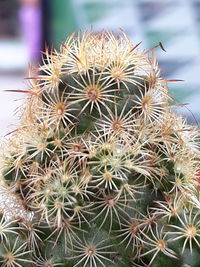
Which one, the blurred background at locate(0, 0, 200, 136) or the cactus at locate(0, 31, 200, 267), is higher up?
the cactus at locate(0, 31, 200, 267)

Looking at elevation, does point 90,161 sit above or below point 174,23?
above

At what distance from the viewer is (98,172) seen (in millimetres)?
1605

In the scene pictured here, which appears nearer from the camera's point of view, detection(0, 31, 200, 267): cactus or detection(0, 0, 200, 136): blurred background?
detection(0, 31, 200, 267): cactus

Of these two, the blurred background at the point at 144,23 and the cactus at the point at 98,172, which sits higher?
the cactus at the point at 98,172

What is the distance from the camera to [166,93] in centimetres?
176

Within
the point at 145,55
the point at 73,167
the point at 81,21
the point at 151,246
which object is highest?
the point at 145,55

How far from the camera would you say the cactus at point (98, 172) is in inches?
63.2

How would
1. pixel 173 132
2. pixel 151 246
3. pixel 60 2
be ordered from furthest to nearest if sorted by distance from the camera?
pixel 60 2 → pixel 173 132 → pixel 151 246

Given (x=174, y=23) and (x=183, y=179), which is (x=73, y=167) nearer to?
(x=183, y=179)

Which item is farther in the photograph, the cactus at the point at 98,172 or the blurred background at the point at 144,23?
the blurred background at the point at 144,23

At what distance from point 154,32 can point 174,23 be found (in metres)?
0.16

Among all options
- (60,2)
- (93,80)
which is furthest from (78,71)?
(60,2)

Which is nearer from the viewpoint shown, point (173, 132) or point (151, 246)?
point (151, 246)

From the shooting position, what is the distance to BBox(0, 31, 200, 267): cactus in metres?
1.61
